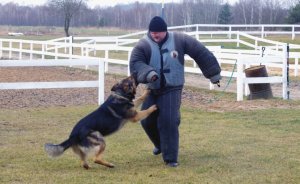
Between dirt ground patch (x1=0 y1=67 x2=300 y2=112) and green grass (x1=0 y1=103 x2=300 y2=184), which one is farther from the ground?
dirt ground patch (x1=0 y1=67 x2=300 y2=112)

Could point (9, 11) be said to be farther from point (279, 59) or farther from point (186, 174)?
point (186, 174)

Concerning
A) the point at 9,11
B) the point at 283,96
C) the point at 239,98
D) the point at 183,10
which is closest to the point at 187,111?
the point at 239,98

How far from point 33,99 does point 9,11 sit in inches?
3468

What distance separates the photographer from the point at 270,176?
702 centimetres

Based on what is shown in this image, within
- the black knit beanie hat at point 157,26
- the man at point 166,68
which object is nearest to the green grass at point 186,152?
the man at point 166,68

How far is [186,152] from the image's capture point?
28.0 ft

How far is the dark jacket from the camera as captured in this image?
24.6ft

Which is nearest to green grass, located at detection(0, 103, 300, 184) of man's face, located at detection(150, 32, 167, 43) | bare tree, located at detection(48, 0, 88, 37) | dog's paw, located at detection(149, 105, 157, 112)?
dog's paw, located at detection(149, 105, 157, 112)

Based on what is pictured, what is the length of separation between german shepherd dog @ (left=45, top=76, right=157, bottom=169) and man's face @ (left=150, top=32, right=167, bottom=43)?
0.56 meters

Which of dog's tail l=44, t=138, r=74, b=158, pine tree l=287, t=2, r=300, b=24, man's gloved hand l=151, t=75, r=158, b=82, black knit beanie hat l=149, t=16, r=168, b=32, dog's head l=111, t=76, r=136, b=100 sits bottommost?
dog's tail l=44, t=138, r=74, b=158

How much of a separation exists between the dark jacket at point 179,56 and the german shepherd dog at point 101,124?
9.3 inches

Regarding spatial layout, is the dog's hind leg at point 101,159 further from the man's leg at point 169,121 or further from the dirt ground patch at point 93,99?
the dirt ground patch at point 93,99

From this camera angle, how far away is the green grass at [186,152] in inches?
278

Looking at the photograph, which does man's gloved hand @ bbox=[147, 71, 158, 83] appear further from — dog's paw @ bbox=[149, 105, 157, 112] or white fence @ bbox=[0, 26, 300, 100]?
white fence @ bbox=[0, 26, 300, 100]
